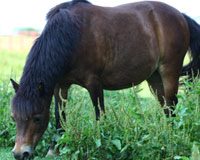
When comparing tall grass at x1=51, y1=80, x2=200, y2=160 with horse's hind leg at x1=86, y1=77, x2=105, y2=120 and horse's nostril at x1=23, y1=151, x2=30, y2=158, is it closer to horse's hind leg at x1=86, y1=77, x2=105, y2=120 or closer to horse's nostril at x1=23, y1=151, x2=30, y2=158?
horse's nostril at x1=23, y1=151, x2=30, y2=158

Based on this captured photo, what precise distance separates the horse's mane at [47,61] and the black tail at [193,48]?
185cm

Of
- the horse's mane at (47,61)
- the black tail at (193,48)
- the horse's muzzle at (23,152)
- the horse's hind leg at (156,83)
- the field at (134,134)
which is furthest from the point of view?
the black tail at (193,48)

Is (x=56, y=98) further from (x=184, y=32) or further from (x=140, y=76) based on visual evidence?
(x=184, y=32)

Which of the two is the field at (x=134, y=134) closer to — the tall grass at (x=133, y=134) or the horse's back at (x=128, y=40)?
the tall grass at (x=133, y=134)

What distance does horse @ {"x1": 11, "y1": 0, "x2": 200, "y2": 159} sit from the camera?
4816mm

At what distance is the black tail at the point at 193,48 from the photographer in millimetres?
6453

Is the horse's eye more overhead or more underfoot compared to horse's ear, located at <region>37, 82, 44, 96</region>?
more underfoot

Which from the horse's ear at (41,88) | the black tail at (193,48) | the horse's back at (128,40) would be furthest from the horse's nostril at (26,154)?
the black tail at (193,48)

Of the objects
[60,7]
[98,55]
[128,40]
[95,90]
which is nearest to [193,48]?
[128,40]

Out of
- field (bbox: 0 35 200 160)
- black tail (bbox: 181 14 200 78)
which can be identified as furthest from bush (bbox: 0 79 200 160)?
black tail (bbox: 181 14 200 78)

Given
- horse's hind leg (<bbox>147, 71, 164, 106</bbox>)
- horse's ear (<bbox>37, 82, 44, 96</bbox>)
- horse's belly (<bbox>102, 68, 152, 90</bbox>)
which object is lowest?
horse's hind leg (<bbox>147, 71, 164, 106</bbox>)

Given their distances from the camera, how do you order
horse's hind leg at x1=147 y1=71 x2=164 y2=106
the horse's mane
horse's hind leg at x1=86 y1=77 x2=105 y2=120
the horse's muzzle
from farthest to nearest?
horse's hind leg at x1=147 y1=71 x2=164 y2=106 → horse's hind leg at x1=86 y1=77 x2=105 y2=120 → the horse's mane → the horse's muzzle

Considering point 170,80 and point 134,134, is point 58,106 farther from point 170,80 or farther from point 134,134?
point 170,80

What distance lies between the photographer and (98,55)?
5.39 metres
